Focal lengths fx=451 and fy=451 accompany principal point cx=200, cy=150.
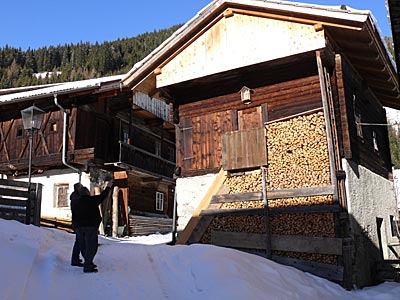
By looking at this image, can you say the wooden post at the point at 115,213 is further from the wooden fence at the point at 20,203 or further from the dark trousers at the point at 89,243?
the dark trousers at the point at 89,243

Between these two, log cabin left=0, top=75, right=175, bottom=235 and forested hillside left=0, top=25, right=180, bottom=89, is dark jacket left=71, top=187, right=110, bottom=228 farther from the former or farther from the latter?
forested hillside left=0, top=25, right=180, bottom=89

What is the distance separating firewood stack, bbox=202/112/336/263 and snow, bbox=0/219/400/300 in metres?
1.38

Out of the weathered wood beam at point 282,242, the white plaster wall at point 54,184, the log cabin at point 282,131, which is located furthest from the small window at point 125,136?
the weathered wood beam at point 282,242

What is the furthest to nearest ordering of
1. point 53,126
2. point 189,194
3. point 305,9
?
point 53,126 → point 189,194 → point 305,9

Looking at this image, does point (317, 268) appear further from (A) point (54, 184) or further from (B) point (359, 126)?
(A) point (54, 184)

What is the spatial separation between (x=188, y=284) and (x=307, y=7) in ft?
24.7

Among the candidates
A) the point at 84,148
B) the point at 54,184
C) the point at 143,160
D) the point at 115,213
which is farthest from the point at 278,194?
the point at 54,184

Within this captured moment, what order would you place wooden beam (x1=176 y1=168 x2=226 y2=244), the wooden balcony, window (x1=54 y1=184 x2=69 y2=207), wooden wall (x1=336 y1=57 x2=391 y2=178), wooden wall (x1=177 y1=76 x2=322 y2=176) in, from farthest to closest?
the wooden balcony < window (x1=54 y1=184 x2=69 y2=207) < wooden beam (x1=176 y1=168 x2=226 y2=244) < wooden wall (x1=177 y1=76 x2=322 y2=176) < wooden wall (x1=336 y1=57 x2=391 y2=178)

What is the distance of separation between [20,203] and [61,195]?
7671 mm

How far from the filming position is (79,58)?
8525cm

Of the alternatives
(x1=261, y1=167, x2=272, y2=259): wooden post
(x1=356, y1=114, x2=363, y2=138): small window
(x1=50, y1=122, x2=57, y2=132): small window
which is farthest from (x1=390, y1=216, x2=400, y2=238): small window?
(x1=50, y1=122, x2=57, y2=132): small window

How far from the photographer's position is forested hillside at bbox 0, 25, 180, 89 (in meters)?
75.1

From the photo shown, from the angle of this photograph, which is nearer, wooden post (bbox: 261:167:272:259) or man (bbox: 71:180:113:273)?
man (bbox: 71:180:113:273)

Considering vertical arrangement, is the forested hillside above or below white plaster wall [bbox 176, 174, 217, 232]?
above
